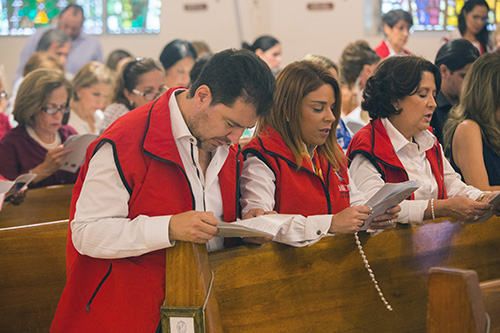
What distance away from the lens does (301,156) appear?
271cm

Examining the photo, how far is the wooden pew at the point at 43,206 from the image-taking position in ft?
11.5

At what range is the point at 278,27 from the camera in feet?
32.3

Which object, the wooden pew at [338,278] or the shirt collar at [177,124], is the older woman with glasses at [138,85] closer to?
the shirt collar at [177,124]

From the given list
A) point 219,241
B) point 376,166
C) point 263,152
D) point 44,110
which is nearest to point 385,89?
point 376,166

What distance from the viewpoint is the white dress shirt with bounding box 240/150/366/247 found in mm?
2242

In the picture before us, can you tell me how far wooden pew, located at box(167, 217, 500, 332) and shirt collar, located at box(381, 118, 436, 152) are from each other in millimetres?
514

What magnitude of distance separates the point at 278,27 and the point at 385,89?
272 inches

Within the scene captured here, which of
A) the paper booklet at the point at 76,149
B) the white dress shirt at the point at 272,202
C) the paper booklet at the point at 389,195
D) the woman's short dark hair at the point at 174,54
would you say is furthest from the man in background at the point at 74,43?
the paper booklet at the point at 389,195

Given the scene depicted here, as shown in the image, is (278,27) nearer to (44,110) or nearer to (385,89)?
(44,110)

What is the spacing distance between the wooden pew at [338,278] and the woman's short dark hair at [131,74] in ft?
8.58

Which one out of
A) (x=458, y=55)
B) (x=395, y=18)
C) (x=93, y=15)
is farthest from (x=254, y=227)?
(x=93, y=15)

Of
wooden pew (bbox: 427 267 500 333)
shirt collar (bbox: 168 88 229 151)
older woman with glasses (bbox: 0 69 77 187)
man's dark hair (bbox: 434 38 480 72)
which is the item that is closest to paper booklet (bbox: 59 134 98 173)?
older woman with glasses (bbox: 0 69 77 187)

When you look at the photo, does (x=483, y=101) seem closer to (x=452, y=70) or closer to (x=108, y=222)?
(x=452, y=70)

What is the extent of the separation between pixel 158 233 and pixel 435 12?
964 centimetres
